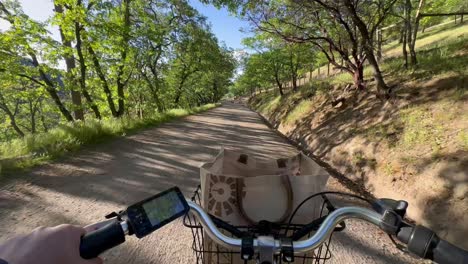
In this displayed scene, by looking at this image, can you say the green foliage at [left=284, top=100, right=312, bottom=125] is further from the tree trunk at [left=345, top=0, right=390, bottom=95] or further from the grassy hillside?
the tree trunk at [left=345, top=0, right=390, bottom=95]

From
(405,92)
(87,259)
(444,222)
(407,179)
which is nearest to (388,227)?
(87,259)

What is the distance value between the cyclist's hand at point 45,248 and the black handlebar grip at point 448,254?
1155 millimetres

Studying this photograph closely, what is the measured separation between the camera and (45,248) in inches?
26.5

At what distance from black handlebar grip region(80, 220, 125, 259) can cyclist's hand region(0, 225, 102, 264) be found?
0.02 meters

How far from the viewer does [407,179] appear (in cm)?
364

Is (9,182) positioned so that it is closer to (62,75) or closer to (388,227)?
(388,227)

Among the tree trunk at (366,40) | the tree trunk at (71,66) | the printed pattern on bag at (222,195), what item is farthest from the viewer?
the tree trunk at (71,66)

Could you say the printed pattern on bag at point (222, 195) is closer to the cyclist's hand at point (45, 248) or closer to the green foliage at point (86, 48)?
the cyclist's hand at point (45, 248)

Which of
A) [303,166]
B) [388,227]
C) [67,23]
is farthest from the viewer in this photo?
[67,23]

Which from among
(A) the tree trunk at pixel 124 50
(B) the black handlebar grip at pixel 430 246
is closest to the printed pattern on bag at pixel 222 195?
(B) the black handlebar grip at pixel 430 246

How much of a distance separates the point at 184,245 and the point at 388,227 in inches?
83.9

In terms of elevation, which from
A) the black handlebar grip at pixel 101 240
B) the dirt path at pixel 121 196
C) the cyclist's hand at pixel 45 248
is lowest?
the dirt path at pixel 121 196

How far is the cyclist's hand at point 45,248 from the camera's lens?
0.65 meters

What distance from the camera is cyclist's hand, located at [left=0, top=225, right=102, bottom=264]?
649 millimetres
